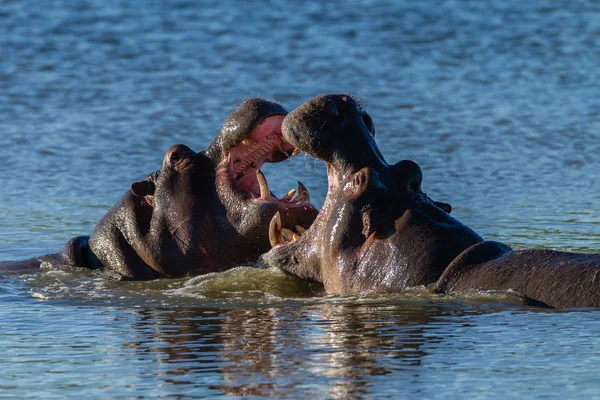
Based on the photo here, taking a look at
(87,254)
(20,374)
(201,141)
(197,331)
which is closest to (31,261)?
(87,254)

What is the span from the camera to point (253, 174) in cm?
993

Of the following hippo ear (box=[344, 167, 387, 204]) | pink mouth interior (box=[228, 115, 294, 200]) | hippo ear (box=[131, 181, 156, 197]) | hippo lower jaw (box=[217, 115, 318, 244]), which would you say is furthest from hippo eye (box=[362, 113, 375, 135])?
hippo ear (box=[131, 181, 156, 197])

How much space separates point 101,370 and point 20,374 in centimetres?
38

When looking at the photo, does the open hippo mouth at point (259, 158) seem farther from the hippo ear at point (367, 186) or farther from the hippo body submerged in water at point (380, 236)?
the hippo ear at point (367, 186)

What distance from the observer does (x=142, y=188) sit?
10180 mm

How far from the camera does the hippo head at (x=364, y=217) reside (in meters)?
8.28

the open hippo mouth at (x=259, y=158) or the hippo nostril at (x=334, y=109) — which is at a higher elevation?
the hippo nostril at (x=334, y=109)

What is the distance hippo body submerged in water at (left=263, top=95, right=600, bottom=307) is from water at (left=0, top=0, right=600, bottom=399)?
0.44ft

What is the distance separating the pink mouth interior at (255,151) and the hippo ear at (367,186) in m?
1.37

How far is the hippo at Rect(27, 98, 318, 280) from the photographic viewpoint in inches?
377

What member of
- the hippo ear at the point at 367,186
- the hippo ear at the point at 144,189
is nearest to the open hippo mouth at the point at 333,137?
the hippo ear at the point at 367,186

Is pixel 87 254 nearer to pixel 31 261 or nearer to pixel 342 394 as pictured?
pixel 31 261

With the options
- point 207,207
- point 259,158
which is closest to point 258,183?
point 259,158

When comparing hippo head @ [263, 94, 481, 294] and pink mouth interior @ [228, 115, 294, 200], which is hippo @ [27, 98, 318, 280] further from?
hippo head @ [263, 94, 481, 294]
